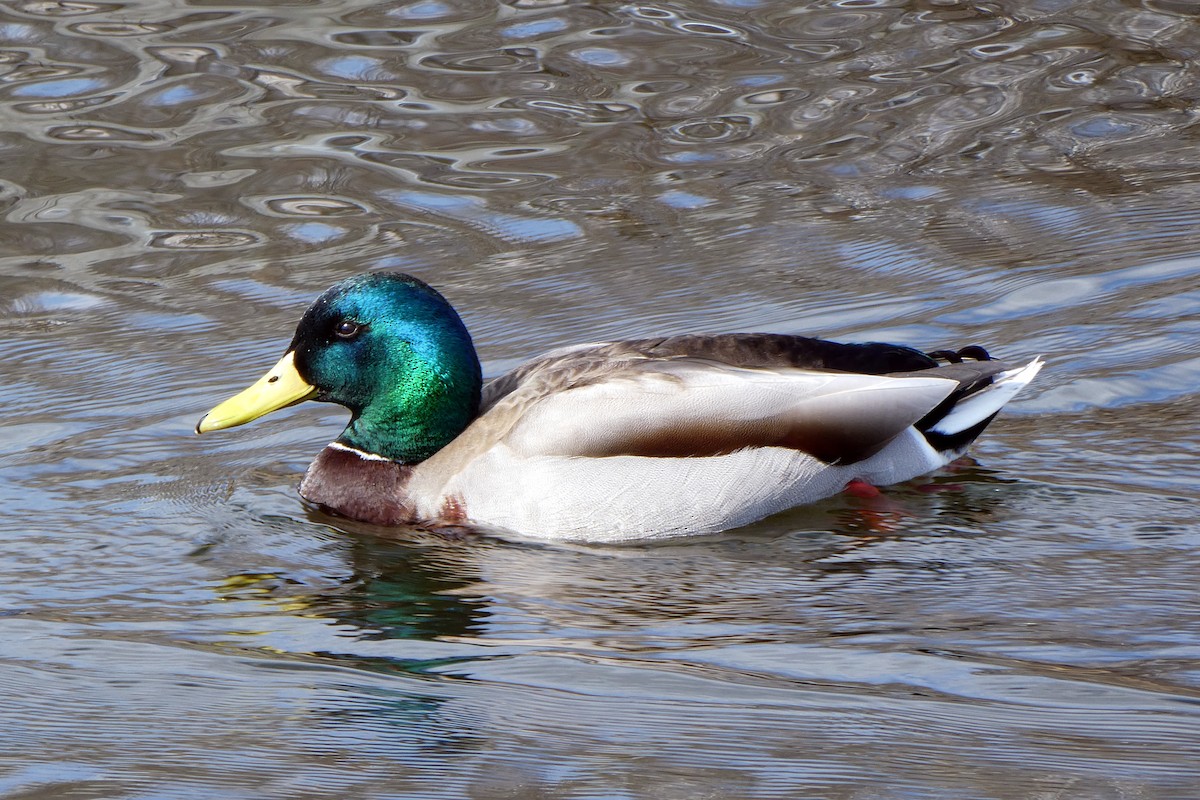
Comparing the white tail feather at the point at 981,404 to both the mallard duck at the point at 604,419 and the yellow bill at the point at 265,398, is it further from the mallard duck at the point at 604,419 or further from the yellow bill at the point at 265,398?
the yellow bill at the point at 265,398

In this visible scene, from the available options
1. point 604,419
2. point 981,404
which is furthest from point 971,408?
point 604,419

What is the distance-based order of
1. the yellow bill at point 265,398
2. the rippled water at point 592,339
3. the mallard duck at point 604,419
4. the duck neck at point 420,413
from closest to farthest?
the rippled water at point 592,339
the mallard duck at point 604,419
the yellow bill at point 265,398
the duck neck at point 420,413

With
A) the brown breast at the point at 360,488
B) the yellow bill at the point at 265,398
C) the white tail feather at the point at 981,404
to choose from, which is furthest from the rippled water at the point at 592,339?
the yellow bill at the point at 265,398

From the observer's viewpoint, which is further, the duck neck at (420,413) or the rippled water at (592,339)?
the duck neck at (420,413)

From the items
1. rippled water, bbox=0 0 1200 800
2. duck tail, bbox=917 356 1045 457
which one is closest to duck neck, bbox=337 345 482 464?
rippled water, bbox=0 0 1200 800

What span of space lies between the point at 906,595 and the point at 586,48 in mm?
5788

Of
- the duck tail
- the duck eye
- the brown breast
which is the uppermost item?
the duck eye

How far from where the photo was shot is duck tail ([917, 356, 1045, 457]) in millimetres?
6008

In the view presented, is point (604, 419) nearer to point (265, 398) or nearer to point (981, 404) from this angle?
point (265, 398)

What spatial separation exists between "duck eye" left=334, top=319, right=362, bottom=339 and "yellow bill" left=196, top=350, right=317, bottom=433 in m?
0.17

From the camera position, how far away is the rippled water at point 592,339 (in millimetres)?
4090

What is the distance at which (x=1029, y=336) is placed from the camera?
6.91 metres

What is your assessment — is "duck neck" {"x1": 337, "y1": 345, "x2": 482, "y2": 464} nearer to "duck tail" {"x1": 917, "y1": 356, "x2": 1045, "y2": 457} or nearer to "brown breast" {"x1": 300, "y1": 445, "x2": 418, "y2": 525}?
"brown breast" {"x1": 300, "y1": 445, "x2": 418, "y2": 525}

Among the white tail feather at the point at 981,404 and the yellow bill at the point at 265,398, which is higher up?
the yellow bill at the point at 265,398
